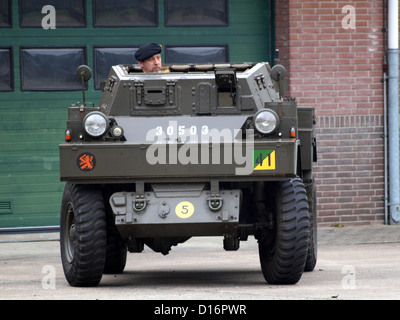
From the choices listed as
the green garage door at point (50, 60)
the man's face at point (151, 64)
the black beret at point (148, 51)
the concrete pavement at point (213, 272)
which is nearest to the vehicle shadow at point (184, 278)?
the concrete pavement at point (213, 272)

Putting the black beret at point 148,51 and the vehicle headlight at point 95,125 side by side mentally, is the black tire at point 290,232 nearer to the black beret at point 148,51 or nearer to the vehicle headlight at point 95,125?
the vehicle headlight at point 95,125

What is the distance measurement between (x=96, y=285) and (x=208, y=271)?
1.94 meters

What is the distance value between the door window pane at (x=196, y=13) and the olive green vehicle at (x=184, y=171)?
5.73 metres

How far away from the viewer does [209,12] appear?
14844 mm

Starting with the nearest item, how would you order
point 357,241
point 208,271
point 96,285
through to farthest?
point 96,285, point 208,271, point 357,241

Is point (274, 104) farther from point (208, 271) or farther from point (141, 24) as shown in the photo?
point (141, 24)

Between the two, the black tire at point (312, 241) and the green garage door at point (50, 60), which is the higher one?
the green garage door at point (50, 60)

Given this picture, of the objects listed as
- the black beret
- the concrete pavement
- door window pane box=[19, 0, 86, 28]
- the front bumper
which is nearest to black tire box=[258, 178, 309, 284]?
the concrete pavement

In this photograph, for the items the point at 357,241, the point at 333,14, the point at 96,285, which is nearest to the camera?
the point at 96,285

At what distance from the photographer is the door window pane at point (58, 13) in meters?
14.3

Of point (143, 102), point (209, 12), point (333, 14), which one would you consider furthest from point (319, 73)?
point (143, 102)

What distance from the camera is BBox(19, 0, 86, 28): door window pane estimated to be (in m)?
14.3

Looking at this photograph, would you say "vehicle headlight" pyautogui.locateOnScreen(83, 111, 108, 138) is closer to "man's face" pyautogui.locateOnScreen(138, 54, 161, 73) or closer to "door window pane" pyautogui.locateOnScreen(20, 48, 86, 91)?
"man's face" pyautogui.locateOnScreen(138, 54, 161, 73)

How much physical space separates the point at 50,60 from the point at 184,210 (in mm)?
6696
